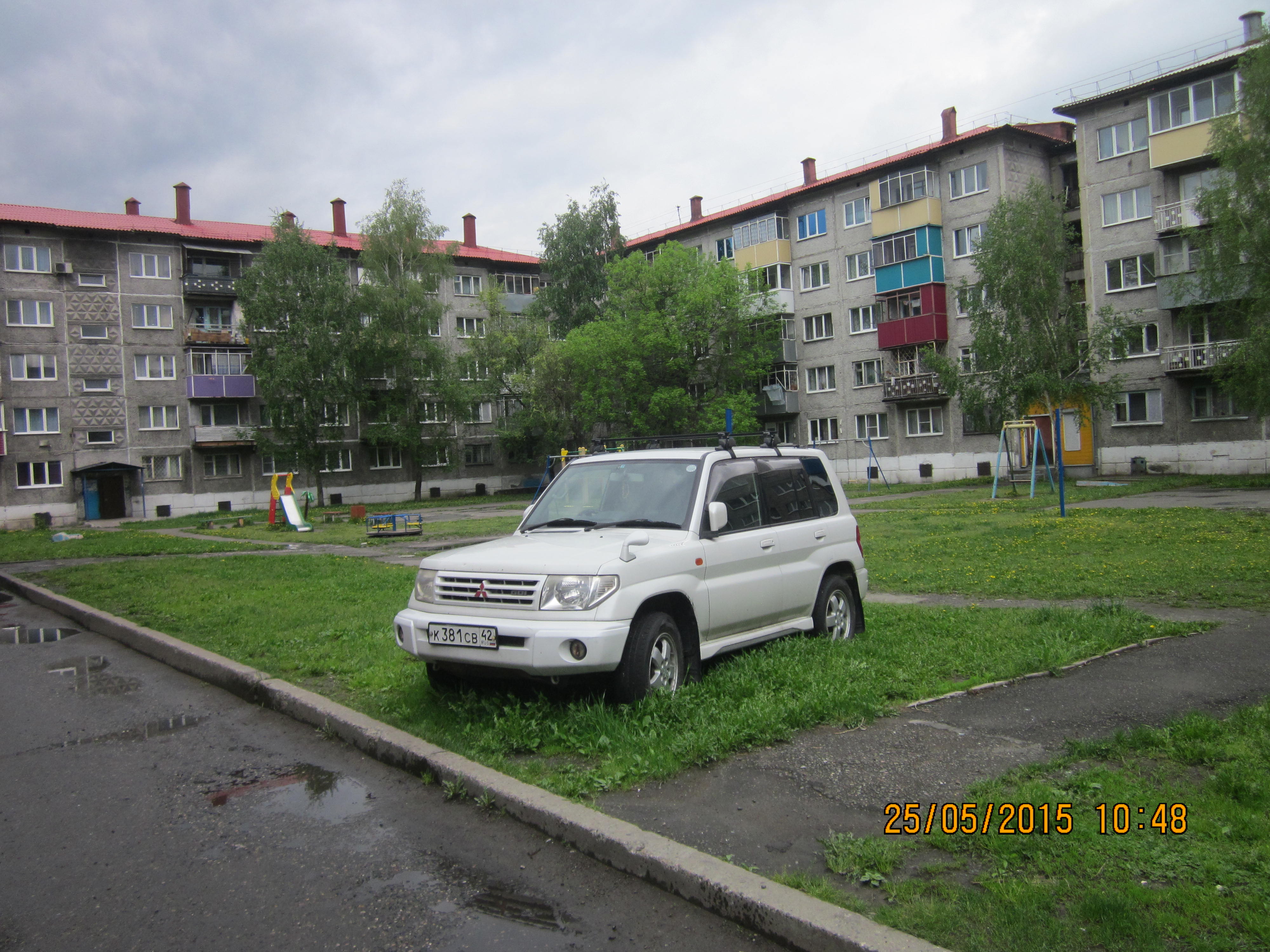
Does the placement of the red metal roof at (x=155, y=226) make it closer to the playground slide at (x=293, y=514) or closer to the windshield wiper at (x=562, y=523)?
the playground slide at (x=293, y=514)

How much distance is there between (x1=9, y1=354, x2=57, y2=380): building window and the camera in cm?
4278

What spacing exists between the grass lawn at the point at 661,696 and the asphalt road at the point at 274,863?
1.84ft

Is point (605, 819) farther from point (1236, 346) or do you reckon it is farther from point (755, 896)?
point (1236, 346)

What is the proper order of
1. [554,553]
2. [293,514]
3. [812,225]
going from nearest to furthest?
[554,553] → [293,514] → [812,225]

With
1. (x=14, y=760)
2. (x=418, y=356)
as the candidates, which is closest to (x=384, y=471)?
(x=418, y=356)

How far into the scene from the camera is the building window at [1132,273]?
35688mm

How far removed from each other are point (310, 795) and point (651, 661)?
2.10 m

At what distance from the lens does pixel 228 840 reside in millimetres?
4285

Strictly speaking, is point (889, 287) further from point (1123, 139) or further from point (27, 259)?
point (27, 259)

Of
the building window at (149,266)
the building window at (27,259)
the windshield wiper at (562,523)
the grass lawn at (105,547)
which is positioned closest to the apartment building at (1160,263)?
the windshield wiper at (562,523)

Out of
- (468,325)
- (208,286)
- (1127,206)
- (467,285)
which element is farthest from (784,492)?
(467,285)

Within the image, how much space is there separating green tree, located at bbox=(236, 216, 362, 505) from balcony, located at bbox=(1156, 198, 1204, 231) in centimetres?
3663

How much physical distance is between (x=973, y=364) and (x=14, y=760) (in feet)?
118

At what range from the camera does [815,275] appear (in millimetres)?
48906
